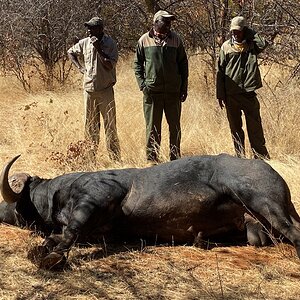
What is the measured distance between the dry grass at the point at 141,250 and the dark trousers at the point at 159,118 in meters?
0.18

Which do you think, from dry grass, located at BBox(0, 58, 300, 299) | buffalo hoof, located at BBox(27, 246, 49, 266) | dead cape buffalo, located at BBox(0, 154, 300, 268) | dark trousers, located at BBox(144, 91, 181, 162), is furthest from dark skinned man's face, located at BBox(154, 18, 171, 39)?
buffalo hoof, located at BBox(27, 246, 49, 266)

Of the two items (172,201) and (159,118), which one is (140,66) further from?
(172,201)

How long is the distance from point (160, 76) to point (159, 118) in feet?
2.00

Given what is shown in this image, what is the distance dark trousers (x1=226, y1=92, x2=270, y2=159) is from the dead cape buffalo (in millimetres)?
2562

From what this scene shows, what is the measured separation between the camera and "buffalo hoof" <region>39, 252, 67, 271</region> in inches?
176

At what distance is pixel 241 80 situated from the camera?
7.64m

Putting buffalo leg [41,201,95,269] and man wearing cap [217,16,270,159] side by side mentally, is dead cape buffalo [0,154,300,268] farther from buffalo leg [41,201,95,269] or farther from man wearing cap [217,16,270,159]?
man wearing cap [217,16,270,159]

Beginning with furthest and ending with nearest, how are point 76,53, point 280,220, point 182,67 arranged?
point 76,53 → point 182,67 → point 280,220

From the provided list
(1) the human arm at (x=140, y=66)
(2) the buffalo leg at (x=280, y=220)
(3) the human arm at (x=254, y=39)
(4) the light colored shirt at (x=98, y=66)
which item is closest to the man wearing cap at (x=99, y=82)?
(4) the light colored shirt at (x=98, y=66)

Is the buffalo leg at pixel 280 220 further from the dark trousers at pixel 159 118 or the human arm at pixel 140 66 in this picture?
the human arm at pixel 140 66

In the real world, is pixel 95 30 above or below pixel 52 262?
above

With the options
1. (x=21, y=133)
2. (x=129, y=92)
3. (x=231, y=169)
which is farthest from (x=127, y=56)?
(x=231, y=169)

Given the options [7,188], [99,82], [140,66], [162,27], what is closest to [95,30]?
[99,82]

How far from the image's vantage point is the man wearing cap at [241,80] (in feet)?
24.6
